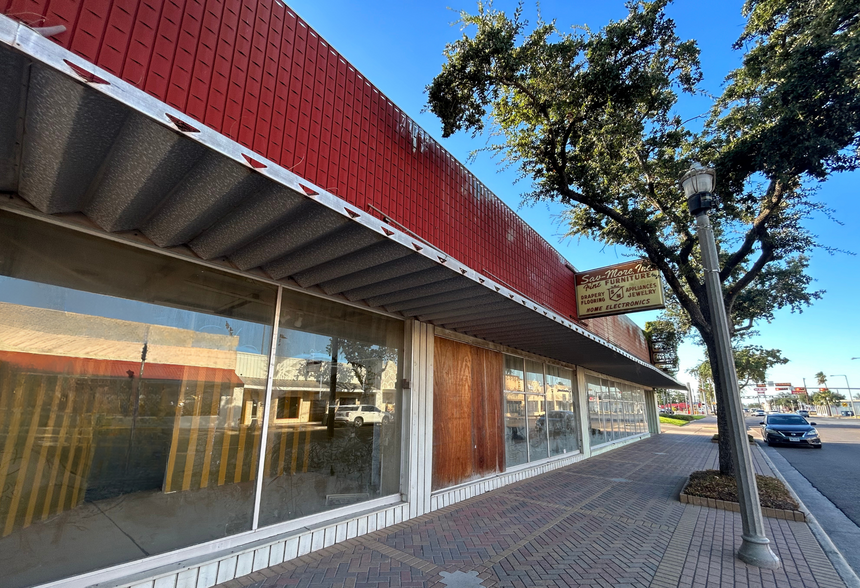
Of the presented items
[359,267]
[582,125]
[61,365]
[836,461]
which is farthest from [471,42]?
[836,461]

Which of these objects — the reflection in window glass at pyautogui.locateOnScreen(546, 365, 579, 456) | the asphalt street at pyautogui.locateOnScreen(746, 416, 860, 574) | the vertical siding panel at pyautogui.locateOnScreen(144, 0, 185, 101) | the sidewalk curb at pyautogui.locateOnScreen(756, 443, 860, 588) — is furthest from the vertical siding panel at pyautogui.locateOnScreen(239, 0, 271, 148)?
the reflection in window glass at pyautogui.locateOnScreen(546, 365, 579, 456)

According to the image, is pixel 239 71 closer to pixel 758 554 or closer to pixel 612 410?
pixel 758 554

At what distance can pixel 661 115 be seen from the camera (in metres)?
8.26

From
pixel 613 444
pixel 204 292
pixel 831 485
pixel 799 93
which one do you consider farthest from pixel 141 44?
pixel 613 444

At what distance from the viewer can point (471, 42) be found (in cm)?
677

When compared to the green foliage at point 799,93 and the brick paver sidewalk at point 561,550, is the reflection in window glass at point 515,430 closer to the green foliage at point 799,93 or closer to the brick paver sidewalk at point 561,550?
the brick paver sidewalk at point 561,550

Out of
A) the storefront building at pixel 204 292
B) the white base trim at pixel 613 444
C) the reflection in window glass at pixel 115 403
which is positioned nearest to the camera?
the storefront building at pixel 204 292

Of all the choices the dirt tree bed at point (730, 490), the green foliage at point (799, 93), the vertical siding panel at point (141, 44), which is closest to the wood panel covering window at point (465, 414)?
the dirt tree bed at point (730, 490)

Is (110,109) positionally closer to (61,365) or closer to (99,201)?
(99,201)

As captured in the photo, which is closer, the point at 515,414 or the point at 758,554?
the point at 758,554

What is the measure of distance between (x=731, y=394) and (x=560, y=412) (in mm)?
6849

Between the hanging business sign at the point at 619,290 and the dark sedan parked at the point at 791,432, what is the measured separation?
13781mm

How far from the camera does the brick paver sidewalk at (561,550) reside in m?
3.78

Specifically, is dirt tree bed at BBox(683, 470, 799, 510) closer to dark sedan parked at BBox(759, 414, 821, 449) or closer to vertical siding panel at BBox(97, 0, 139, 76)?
vertical siding panel at BBox(97, 0, 139, 76)
